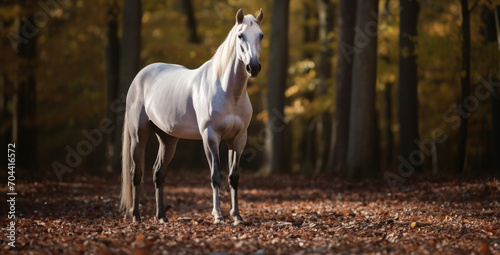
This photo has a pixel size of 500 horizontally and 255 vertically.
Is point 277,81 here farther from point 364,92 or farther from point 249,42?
point 249,42

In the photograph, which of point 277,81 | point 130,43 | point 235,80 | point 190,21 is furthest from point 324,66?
point 235,80

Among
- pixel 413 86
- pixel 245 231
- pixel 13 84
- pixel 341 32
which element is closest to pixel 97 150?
pixel 13 84

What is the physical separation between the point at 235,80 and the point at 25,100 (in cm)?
1258

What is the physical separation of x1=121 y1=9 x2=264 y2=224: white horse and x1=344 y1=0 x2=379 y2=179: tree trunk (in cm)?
590

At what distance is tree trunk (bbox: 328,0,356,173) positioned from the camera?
15414 mm

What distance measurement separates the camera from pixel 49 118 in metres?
20.5

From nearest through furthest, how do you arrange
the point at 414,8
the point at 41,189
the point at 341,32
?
the point at 41,189
the point at 414,8
the point at 341,32

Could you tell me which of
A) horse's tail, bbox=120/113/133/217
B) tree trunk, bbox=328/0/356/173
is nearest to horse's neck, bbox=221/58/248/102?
horse's tail, bbox=120/113/133/217

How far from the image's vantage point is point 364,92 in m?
13.2

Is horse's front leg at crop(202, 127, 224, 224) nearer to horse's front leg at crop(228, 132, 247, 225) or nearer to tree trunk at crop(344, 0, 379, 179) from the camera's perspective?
horse's front leg at crop(228, 132, 247, 225)

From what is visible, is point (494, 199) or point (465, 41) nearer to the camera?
point (494, 199)

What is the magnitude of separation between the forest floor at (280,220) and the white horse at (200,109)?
0.64 m

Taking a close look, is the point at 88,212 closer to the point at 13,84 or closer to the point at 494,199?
the point at 494,199

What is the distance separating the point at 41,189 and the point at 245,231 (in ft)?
21.6
